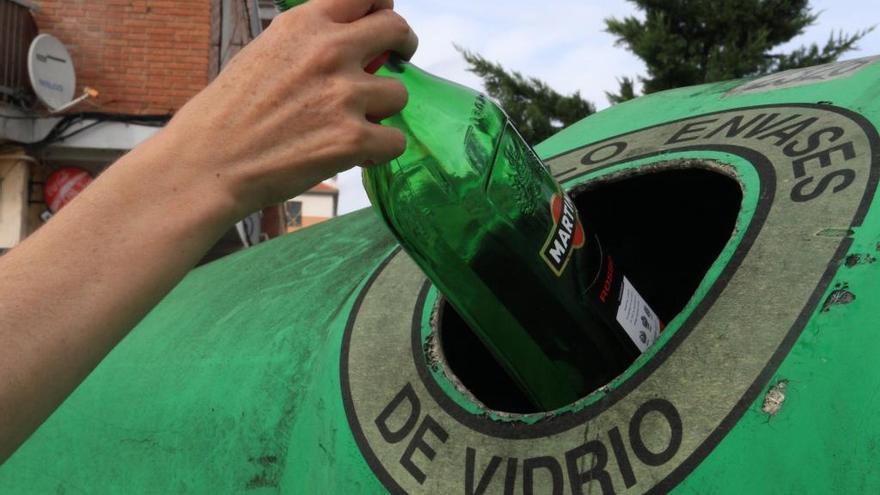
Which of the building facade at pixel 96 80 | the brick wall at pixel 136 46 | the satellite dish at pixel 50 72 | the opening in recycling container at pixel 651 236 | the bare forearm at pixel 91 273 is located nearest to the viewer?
the bare forearm at pixel 91 273

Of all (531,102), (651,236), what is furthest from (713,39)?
(651,236)

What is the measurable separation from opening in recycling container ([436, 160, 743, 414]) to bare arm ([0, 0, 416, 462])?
0.41m

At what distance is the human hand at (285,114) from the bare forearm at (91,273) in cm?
2

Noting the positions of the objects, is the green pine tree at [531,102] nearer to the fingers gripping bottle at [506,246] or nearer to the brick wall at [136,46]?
the brick wall at [136,46]

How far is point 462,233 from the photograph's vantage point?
3.31 feet

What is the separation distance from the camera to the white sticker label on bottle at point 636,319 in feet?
3.11

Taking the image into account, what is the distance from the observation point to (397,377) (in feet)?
3.52

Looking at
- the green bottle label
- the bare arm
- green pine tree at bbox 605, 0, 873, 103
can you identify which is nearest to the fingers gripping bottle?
the green bottle label

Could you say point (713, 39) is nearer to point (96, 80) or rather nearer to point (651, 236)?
point (96, 80)

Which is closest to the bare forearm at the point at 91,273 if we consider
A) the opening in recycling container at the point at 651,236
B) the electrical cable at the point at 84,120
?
the opening in recycling container at the point at 651,236

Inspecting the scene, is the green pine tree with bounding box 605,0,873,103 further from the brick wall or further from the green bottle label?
the green bottle label

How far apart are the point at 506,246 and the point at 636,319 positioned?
0.50 ft

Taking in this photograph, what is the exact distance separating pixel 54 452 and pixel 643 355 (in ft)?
3.31

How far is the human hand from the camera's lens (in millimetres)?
727
